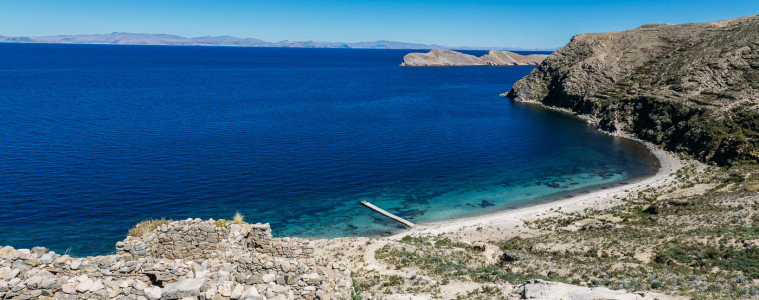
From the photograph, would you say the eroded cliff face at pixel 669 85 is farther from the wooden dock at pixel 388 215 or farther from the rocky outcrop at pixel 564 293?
the rocky outcrop at pixel 564 293

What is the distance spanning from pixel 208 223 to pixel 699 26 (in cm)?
14101

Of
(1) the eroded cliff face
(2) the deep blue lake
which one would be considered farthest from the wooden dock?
(1) the eroded cliff face

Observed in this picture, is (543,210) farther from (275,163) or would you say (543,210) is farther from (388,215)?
(275,163)

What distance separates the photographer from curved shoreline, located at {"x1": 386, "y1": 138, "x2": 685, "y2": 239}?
1747 inches

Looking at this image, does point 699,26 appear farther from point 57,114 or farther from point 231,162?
point 57,114

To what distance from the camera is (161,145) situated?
7200cm

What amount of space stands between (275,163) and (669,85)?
83298 mm

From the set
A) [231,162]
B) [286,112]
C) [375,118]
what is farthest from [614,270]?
[286,112]

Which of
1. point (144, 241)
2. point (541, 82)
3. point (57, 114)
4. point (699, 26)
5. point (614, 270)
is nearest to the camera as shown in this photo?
point (144, 241)

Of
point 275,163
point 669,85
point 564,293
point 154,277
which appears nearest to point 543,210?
point 564,293

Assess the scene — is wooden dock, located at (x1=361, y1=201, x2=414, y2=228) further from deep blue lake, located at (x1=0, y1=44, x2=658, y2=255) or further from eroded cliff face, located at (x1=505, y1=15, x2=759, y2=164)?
eroded cliff face, located at (x1=505, y1=15, x2=759, y2=164)

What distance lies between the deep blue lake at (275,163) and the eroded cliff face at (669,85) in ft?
25.2

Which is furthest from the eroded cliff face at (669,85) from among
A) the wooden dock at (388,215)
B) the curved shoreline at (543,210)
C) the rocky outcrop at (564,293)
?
the rocky outcrop at (564,293)

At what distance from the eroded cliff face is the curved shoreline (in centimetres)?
1528
